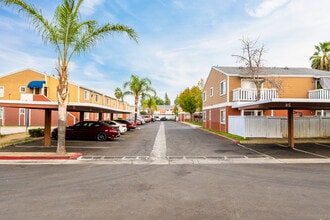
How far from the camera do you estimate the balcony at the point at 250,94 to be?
21938mm

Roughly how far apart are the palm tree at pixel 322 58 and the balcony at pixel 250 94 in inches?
885

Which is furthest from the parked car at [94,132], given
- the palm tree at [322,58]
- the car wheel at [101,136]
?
the palm tree at [322,58]

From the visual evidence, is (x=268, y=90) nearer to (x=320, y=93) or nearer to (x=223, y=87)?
(x=223, y=87)

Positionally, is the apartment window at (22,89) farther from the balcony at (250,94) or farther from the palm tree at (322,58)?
the palm tree at (322,58)

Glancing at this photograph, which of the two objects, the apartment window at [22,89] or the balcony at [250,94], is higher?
the apartment window at [22,89]

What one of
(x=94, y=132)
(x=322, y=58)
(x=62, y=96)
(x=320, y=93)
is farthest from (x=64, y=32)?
(x=322, y=58)

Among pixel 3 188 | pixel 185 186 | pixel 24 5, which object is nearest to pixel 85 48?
pixel 24 5

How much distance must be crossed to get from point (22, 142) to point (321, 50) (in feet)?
148

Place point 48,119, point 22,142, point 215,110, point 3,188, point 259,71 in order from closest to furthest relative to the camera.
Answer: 1. point 3,188
2. point 48,119
3. point 22,142
4. point 259,71
5. point 215,110

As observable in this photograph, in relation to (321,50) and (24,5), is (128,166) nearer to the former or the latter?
(24,5)

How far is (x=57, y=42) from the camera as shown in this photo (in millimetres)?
A: 11898

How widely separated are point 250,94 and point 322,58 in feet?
82.8

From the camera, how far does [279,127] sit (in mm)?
18609

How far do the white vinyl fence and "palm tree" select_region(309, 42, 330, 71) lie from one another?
78.7 ft
